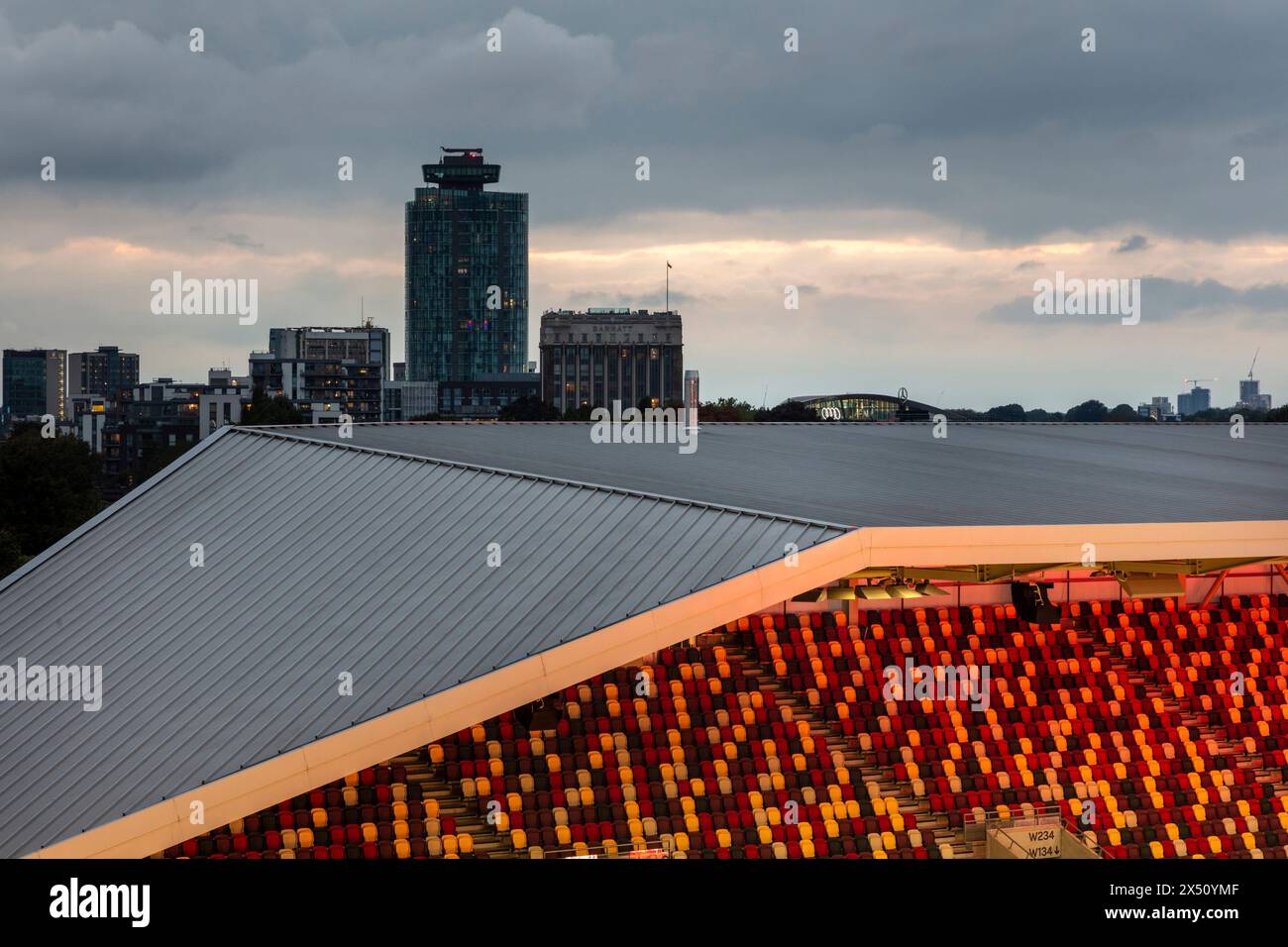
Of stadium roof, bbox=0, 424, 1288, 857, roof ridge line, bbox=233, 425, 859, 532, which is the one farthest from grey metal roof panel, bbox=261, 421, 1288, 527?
roof ridge line, bbox=233, 425, 859, 532

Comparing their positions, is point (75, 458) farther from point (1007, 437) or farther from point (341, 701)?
point (341, 701)

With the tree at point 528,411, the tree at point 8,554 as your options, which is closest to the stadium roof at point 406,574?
the tree at point 8,554

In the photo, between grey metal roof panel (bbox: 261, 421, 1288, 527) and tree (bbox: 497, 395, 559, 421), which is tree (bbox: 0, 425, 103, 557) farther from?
tree (bbox: 497, 395, 559, 421)

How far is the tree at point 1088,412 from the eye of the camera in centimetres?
16312

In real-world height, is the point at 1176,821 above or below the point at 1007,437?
below

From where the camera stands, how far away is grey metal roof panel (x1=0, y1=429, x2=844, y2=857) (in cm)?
1680

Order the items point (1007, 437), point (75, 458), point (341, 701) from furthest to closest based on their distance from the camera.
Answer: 1. point (75, 458)
2. point (1007, 437)
3. point (341, 701)

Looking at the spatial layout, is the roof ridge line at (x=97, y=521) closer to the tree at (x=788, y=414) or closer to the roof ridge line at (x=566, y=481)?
the roof ridge line at (x=566, y=481)

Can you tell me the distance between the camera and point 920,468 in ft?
93.0

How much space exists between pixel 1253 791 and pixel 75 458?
74022 millimetres

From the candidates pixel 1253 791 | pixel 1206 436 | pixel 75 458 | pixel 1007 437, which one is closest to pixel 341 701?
pixel 1253 791

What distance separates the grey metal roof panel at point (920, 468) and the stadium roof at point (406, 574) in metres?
0.17

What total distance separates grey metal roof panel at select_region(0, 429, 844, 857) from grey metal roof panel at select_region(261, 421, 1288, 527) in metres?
1.81
